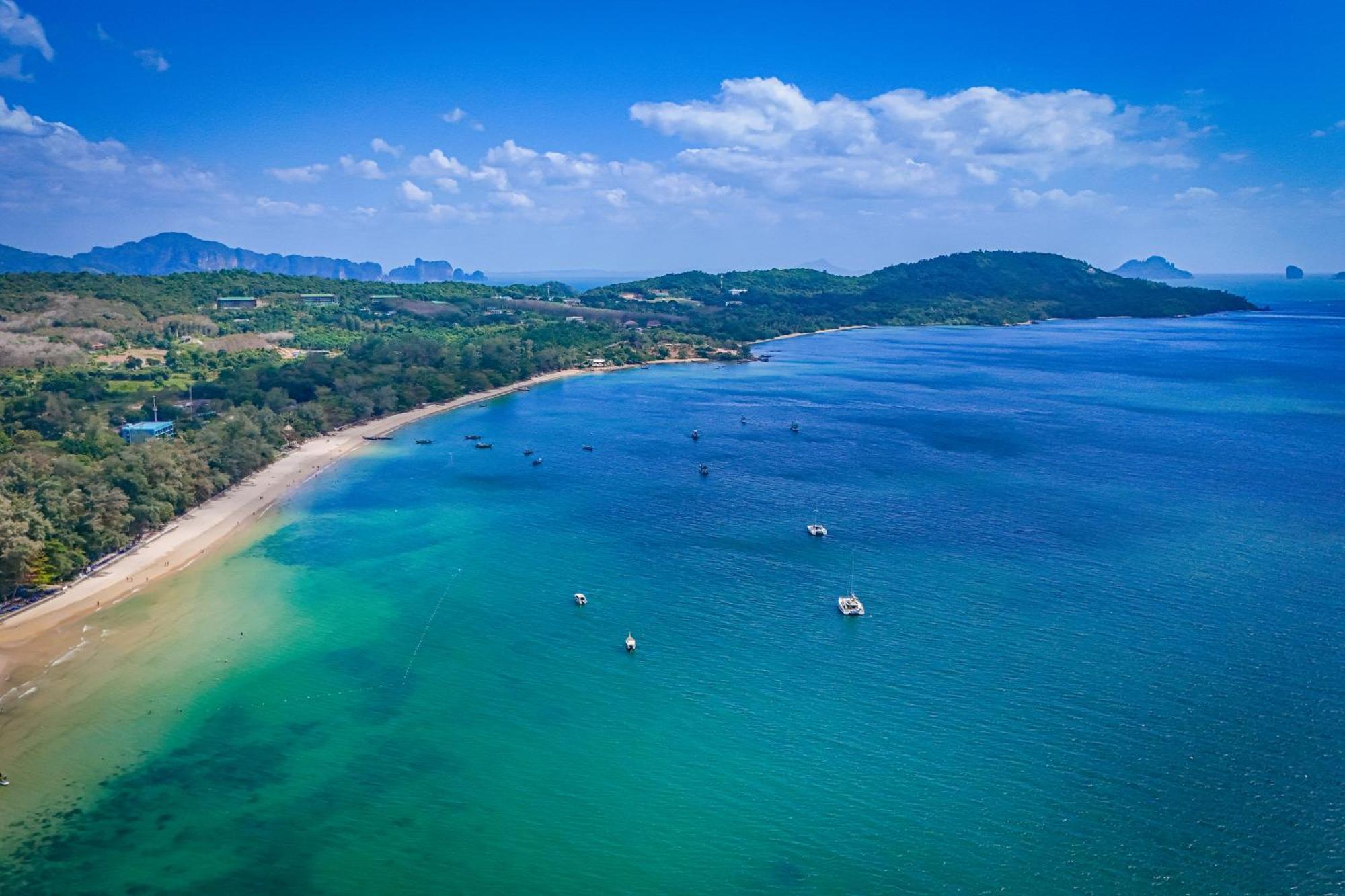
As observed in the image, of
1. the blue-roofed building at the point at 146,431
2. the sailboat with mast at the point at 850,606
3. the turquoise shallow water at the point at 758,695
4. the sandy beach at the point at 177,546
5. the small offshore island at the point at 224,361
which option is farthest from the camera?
the blue-roofed building at the point at 146,431

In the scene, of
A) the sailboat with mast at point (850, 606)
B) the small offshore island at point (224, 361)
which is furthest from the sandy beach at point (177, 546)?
the sailboat with mast at point (850, 606)

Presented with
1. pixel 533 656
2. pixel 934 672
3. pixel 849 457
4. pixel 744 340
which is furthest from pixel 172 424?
pixel 744 340

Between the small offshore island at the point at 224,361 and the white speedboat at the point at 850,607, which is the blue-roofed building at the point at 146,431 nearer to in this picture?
the small offshore island at the point at 224,361

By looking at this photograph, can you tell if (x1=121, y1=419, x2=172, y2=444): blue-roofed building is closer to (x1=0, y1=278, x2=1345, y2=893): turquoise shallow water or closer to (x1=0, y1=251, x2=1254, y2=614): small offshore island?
(x1=0, y1=251, x2=1254, y2=614): small offshore island

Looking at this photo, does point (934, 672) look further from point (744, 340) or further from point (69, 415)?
point (744, 340)

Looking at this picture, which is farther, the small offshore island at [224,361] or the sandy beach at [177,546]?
the small offshore island at [224,361]
